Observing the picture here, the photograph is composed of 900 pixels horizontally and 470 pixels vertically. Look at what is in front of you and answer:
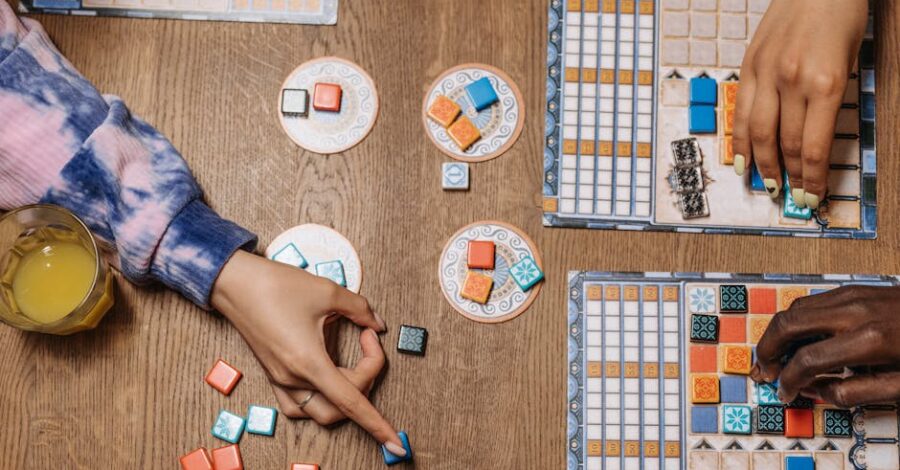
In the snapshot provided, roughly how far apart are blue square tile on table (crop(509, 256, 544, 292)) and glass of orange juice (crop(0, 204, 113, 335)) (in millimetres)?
631

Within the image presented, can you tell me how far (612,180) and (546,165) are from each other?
0.11 m

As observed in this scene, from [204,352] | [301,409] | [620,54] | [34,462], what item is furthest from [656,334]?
[34,462]

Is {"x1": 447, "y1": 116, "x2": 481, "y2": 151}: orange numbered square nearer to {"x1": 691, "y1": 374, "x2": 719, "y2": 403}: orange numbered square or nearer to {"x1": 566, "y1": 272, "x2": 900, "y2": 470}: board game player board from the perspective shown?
{"x1": 566, "y1": 272, "x2": 900, "y2": 470}: board game player board

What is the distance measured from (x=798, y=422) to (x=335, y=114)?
89cm

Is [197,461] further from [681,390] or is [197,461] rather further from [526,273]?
[681,390]

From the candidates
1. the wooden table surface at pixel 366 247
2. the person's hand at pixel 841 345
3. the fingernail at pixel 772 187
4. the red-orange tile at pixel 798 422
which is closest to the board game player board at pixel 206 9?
the wooden table surface at pixel 366 247

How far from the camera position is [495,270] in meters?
1.24

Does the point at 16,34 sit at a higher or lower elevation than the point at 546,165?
higher

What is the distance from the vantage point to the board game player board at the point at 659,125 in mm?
1260

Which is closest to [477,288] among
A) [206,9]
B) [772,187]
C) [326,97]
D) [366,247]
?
[366,247]

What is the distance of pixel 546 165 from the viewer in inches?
49.9

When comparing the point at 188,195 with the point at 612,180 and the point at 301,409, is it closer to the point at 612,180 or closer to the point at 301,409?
the point at 301,409

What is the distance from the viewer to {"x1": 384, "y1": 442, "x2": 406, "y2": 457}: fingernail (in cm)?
115

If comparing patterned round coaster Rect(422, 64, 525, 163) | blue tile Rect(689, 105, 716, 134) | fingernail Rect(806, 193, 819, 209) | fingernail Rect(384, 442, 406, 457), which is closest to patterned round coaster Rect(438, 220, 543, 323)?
patterned round coaster Rect(422, 64, 525, 163)
